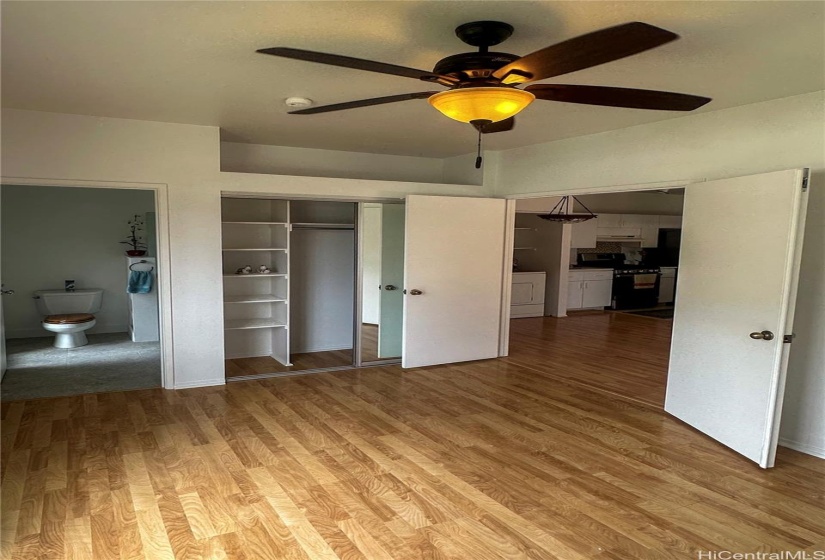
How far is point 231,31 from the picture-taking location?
2.32 m

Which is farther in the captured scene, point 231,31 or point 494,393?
point 494,393

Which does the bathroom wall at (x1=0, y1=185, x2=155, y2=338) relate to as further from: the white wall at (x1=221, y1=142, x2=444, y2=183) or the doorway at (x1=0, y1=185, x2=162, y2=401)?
the white wall at (x1=221, y1=142, x2=444, y2=183)

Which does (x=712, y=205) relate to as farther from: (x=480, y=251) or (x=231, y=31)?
(x=231, y=31)

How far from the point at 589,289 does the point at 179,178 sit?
295 inches

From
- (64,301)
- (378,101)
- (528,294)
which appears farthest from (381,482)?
(528,294)

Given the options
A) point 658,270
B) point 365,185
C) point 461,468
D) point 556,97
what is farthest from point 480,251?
point 658,270

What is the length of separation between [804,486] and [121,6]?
4.17 meters

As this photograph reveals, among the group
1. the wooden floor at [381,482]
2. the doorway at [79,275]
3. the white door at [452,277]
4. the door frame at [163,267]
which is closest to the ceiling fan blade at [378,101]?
the wooden floor at [381,482]

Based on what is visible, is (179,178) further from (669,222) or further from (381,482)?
(669,222)

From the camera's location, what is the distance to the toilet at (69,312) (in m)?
5.80

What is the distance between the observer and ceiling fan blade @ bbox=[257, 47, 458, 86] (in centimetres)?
179

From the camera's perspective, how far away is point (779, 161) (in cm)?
332

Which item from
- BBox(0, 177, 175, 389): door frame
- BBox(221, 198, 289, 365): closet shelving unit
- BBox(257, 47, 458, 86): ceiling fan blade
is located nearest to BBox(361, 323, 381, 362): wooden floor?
BBox(221, 198, 289, 365): closet shelving unit

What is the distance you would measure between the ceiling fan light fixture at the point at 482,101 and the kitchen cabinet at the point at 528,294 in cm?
673
